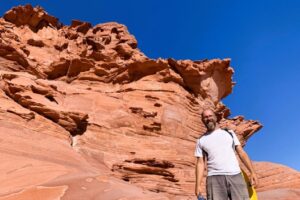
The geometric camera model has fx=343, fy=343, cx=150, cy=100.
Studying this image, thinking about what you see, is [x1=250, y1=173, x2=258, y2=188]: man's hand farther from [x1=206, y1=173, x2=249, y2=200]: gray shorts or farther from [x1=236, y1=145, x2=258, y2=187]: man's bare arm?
[x1=206, y1=173, x2=249, y2=200]: gray shorts

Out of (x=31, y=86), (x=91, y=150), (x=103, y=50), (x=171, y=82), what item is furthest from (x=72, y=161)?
(x=103, y=50)

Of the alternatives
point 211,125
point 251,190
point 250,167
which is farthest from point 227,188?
point 211,125

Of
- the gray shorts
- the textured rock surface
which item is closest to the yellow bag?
the gray shorts

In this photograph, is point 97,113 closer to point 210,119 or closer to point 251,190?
point 210,119

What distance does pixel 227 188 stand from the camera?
19.3ft

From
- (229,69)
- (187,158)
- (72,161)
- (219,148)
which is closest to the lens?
(219,148)

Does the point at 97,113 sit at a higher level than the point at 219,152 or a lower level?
higher

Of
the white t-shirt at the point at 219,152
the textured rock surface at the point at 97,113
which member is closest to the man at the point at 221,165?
the white t-shirt at the point at 219,152

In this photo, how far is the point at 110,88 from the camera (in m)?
28.4

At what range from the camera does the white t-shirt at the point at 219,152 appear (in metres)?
5.99

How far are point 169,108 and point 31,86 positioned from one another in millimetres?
10168

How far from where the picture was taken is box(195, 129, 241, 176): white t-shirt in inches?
236

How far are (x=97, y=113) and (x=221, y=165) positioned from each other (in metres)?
18.9

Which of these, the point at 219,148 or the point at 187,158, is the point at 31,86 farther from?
the point at 219,148
